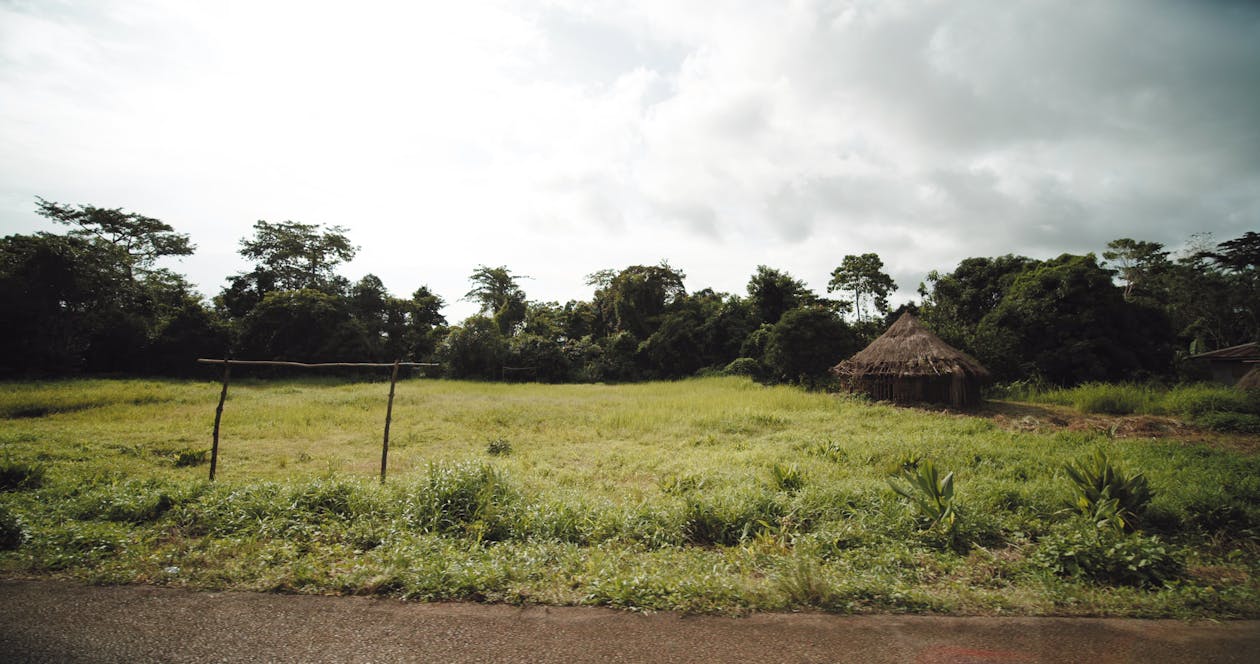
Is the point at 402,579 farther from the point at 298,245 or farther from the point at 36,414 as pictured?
the point at 298,245

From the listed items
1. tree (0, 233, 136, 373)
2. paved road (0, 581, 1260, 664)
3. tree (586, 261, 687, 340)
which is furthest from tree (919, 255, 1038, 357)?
tree (0, 233, 136, 373)

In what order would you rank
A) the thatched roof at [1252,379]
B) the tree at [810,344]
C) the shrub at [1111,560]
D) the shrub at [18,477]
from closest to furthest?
1. the shrub at [1111,560]
2. the shrub at [18,477]
3. the thatched roof at [1252,379]
4. the tree at [810,344]

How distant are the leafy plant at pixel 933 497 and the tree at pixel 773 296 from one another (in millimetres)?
25781

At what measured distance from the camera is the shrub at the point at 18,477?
550cm

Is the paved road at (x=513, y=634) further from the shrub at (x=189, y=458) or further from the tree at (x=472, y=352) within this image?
the tree at (x=472, y=352)

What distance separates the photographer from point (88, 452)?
776 centimetres

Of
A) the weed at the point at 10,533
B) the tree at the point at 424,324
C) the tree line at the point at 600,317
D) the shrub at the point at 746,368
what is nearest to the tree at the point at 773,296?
the tree line at the point at 600,317

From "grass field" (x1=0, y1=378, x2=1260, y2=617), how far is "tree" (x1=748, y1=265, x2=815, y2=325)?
21.4 m

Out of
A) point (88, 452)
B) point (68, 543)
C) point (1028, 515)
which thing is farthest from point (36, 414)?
point (1028, 515)

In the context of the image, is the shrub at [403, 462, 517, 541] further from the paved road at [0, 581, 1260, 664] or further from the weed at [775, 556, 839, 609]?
the weed at [775, 556, 839, 609]

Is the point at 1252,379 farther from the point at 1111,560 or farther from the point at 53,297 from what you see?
the point at 53,297

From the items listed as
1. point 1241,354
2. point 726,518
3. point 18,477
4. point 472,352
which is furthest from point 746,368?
point 18,477

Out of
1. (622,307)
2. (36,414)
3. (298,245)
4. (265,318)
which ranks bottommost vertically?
(36,414)

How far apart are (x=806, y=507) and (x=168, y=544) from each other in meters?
6.35
